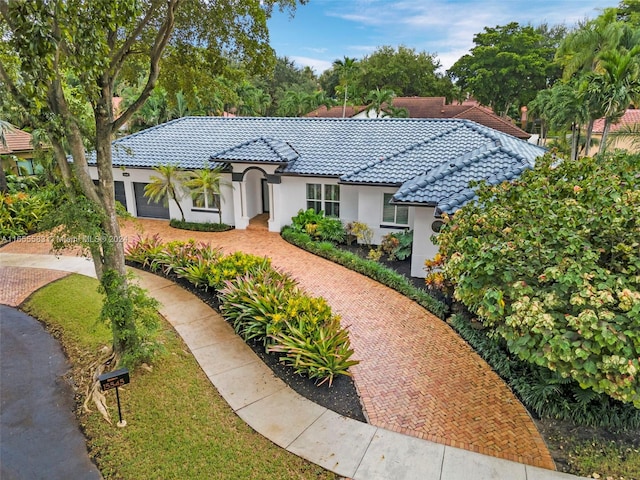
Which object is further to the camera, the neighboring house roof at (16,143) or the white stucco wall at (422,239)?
the neighboring house roof at (16,143)

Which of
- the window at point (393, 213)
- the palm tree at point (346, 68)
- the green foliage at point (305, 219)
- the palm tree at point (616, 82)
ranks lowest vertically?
the green foliage at point (305, 219)

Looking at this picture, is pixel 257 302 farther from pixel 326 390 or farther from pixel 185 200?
pixel 185 200

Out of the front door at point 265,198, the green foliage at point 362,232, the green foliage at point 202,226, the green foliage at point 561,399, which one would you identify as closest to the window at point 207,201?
the green foliage at point 202,226

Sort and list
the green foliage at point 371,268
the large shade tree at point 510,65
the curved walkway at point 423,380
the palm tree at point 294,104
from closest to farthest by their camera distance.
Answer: the curved walkway at point 423,380
the green foliage at point 371,268
the palm tree at point 294,104
the large shade tree at point 510,65

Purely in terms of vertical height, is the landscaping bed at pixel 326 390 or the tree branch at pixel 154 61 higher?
the tree branch at pixel 154 61

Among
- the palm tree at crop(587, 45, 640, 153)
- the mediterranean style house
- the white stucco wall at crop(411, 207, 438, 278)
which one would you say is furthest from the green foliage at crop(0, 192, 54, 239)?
the palm tree at crop(587, 45, 640, 153)

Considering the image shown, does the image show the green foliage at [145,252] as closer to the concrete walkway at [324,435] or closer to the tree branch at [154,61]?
the concrete walkway at [324,435]
